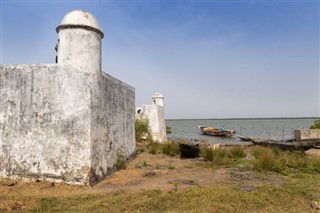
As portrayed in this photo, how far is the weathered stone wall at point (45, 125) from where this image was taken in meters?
5.96

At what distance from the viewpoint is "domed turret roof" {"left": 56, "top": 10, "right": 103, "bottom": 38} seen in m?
6.17

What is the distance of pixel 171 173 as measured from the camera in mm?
7621

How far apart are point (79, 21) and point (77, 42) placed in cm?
56

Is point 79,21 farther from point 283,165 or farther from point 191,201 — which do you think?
point 283,165

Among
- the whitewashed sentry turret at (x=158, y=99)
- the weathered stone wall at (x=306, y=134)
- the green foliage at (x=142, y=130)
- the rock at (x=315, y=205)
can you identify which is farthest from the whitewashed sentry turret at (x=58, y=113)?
the weathered stone wall at (x=306, y=134)

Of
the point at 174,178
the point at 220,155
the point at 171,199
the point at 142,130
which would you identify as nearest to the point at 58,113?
the point at 171,199

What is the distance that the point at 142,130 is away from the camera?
631 inches

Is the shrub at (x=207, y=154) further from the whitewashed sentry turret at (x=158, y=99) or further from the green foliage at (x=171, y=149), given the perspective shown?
the whitewashed sentry turret at (x=158, y=99)

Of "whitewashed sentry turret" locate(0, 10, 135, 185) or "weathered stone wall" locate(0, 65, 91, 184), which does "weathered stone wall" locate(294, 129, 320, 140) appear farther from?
"weathered stone wall" locate(0, 65, 91, 184)

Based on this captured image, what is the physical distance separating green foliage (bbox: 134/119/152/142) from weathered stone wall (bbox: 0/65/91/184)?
9.65m

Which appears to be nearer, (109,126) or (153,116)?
(109,126)

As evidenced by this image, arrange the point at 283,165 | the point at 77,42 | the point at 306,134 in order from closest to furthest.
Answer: the point at 77,42
the point at 283,165
the point at 306,134

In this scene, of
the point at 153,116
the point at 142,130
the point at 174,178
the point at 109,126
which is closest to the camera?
the point at 174,178

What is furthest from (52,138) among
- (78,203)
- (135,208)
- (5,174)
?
(135,208)
